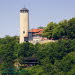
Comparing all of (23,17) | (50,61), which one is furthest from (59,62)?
(23,17)

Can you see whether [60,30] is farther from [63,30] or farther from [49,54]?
[49,54]

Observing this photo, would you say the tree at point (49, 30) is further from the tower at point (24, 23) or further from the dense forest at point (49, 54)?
the tower at point (24, 23)

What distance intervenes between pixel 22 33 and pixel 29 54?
35.3 ft

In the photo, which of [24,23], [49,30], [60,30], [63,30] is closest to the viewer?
[60,30]

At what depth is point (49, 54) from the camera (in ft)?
181

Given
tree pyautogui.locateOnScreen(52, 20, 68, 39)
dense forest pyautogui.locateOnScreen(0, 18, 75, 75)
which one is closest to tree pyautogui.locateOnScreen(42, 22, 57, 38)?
dense forest pyautogui.locateOnScreen(0, 18, 75, 75)

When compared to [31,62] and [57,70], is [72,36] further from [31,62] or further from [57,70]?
[57,70]

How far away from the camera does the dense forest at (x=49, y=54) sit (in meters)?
50.6

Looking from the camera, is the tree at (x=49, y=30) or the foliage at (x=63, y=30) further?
Answer: the tree at (x=49, y=30)

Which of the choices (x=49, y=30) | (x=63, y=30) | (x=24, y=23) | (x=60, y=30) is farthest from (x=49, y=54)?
(x=24, y=23)

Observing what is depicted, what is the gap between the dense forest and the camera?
50556 millimetres

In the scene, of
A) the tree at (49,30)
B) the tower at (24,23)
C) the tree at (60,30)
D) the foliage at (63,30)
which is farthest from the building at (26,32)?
the tree at (60,30)

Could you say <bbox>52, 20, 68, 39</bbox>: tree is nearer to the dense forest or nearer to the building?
the dense forest

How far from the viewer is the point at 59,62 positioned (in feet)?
171
